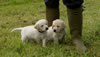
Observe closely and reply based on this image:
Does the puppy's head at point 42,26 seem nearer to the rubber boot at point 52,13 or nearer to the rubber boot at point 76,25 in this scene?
the rubber boot at point 76,25

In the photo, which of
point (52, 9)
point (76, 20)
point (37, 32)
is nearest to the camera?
point (76, 20)

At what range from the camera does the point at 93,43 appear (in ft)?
14.3

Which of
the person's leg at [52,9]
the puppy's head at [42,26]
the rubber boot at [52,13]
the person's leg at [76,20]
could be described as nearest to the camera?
the person's leg at [76,20]

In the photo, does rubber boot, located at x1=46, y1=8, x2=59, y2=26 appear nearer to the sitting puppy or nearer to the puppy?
the sitting puppy

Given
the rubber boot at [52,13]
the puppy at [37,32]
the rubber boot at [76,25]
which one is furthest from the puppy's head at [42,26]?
the rubber boot at [52,13]

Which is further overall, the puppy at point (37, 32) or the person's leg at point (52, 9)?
the person's leg at point (52, 9)

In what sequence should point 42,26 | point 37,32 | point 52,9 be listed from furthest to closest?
point 52,9
point 37,32
point 42,26

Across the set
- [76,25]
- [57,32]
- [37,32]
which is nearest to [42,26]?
[37,32]

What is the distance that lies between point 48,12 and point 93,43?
3.30ft

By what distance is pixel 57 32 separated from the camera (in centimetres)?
430

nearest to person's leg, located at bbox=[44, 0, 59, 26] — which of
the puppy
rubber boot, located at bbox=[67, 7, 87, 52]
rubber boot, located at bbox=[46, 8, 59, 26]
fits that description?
rubber boot, located at bbox=[46, 8, 59, 26]

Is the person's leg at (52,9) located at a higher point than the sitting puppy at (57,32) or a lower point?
higher

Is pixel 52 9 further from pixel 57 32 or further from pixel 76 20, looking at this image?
pixel 76 20

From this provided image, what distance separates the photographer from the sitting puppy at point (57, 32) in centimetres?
417
